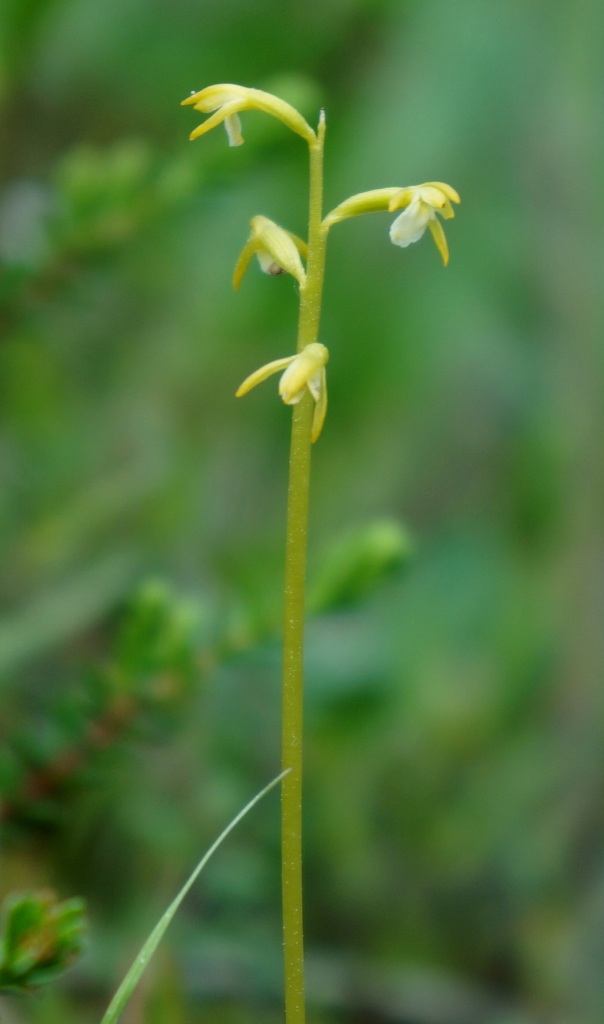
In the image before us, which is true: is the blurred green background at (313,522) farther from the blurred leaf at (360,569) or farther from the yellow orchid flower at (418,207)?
the yellow orchid flower at (418,207)

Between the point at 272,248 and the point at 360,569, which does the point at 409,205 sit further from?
the point at 360,569

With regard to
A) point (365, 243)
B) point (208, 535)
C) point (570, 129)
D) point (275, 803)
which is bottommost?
point (275, 803)

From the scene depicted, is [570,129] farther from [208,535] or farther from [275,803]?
[275,803]

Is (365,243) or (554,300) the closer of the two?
(365,243)

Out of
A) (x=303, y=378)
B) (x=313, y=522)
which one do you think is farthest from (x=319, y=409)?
(x=313, y=522)

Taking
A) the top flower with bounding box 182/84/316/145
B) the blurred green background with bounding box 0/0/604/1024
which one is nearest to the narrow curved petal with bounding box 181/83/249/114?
the top flower with bounding box 182/84/316/145

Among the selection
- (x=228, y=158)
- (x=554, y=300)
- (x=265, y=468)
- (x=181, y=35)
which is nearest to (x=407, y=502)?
(x=265, y=468)

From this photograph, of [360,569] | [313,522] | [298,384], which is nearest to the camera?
[298,384]
